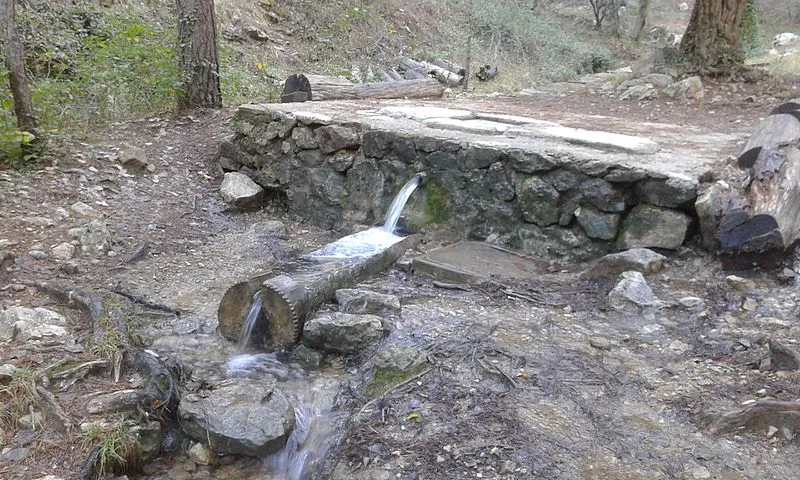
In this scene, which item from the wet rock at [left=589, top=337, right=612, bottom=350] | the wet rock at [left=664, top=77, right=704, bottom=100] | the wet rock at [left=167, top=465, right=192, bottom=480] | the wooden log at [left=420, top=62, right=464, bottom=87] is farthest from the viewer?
the wooden log at [left=420, top=62, right=464, bottom=87]

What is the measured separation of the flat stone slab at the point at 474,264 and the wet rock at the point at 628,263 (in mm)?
441

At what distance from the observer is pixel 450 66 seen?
1155cm

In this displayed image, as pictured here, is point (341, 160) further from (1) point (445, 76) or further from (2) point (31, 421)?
(1) point (445, 76)

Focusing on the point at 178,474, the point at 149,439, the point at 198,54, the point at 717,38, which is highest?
the point at 717,38

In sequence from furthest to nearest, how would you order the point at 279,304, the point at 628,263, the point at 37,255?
the point at 37,255 < the point at 628,263 < the point at 279,304

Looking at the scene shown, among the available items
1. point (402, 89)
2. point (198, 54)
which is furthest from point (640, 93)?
point (198, 54)

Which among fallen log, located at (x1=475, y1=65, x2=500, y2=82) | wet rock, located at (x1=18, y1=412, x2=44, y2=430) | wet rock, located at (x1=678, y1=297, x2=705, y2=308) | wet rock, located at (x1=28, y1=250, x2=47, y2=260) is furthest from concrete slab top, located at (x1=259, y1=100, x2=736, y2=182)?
fallen log, located at (x1=475, y1=65, x2=500, y2=82)

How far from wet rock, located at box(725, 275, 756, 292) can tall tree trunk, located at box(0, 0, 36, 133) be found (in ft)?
18.0

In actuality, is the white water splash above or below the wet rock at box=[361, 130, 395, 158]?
below

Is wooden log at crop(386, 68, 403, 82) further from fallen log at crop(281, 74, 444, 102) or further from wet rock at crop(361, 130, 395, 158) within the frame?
wet rock at crop(361, 130, 395, 158)

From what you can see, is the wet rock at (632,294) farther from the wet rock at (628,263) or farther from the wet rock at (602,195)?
the wet rock at (602,195)

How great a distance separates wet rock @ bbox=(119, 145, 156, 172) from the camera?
228 inches

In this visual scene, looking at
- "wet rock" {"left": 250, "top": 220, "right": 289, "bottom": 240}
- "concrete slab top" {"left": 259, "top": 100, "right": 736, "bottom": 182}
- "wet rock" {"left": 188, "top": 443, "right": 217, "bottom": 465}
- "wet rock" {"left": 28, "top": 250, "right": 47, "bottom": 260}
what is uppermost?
"concrete slab top" {"left": 259, "top": 100, "right": 736, "bottom": 182}

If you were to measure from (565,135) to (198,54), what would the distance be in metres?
4.36
